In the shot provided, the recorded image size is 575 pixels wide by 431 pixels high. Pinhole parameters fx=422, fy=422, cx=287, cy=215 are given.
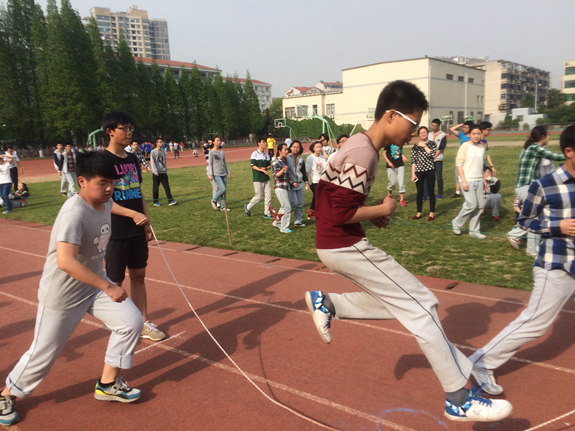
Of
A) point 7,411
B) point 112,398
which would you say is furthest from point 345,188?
point 7,411

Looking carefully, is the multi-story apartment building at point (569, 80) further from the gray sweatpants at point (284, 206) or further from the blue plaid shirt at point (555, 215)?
the blue plaid shirt at point (555, 215)

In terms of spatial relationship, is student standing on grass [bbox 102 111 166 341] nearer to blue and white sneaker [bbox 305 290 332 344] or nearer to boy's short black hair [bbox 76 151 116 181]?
boy's short black hair [bbox 76 151 116 181]

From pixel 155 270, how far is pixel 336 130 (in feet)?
250

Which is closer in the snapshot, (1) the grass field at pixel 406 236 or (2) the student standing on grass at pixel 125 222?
(2) the student standing on grass at pixel 125 222

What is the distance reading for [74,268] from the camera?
9.14 ft

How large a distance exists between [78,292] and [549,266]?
3383 mm

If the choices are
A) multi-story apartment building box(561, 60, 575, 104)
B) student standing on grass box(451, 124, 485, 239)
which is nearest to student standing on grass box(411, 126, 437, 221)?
student standing on grass box(451, 124, 485, 239)

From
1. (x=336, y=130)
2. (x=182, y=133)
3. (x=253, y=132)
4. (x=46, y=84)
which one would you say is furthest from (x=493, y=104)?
(x=46, y=84)

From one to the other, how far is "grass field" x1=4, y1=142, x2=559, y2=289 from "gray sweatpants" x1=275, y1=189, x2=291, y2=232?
0.22 metres

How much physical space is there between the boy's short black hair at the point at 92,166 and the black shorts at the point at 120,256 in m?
1.35

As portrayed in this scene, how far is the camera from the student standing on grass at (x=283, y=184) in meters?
9.25

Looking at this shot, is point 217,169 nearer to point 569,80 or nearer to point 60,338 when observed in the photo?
point 60,338

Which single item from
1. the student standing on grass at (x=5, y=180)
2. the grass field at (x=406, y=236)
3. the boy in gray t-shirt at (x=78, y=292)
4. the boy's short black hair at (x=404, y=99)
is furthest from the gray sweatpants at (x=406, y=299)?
the student standing on grass at (x=5, y=180)

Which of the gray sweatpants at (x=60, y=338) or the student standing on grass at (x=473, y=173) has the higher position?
the student standing on grass at (x=473, y=173)
